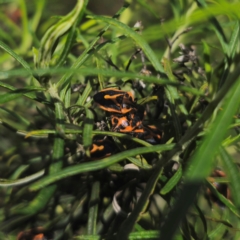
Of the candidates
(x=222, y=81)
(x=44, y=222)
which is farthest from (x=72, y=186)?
(x=222, y=81)

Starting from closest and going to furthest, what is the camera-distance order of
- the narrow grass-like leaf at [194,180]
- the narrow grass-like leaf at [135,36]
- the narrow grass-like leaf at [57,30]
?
the narrow grass-like leaf at [194,180]
the narrow grass-like leaf at [57,30]
the narrow grass-like leaf at [135,36]

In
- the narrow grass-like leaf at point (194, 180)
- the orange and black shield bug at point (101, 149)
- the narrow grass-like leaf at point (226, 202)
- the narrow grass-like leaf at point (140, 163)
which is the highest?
the narrow grass-like leaf at point (194, 180)

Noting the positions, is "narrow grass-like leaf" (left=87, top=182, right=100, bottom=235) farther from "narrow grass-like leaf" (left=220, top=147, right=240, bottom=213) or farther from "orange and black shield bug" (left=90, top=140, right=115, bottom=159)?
"narrow grass-like leaf" (left=220, top=147, right=240, bottom=213)

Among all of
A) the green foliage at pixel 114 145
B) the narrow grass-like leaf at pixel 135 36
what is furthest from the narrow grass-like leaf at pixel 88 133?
the narrow grass-like leaf at pixel 135 36

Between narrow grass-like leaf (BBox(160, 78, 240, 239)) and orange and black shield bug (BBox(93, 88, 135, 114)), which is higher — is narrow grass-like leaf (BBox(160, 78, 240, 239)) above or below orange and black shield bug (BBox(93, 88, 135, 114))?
above

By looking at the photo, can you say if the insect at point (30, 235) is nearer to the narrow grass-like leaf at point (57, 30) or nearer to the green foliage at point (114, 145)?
the green foliage at point (114, 145)

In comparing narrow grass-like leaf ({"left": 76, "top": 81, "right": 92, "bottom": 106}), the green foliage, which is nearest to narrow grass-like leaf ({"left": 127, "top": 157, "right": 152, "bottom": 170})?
the green foliage

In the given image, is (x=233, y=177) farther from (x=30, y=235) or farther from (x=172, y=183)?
(x=30, y=235)

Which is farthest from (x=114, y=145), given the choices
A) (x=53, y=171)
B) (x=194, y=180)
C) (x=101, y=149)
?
(x=194, y=180)
